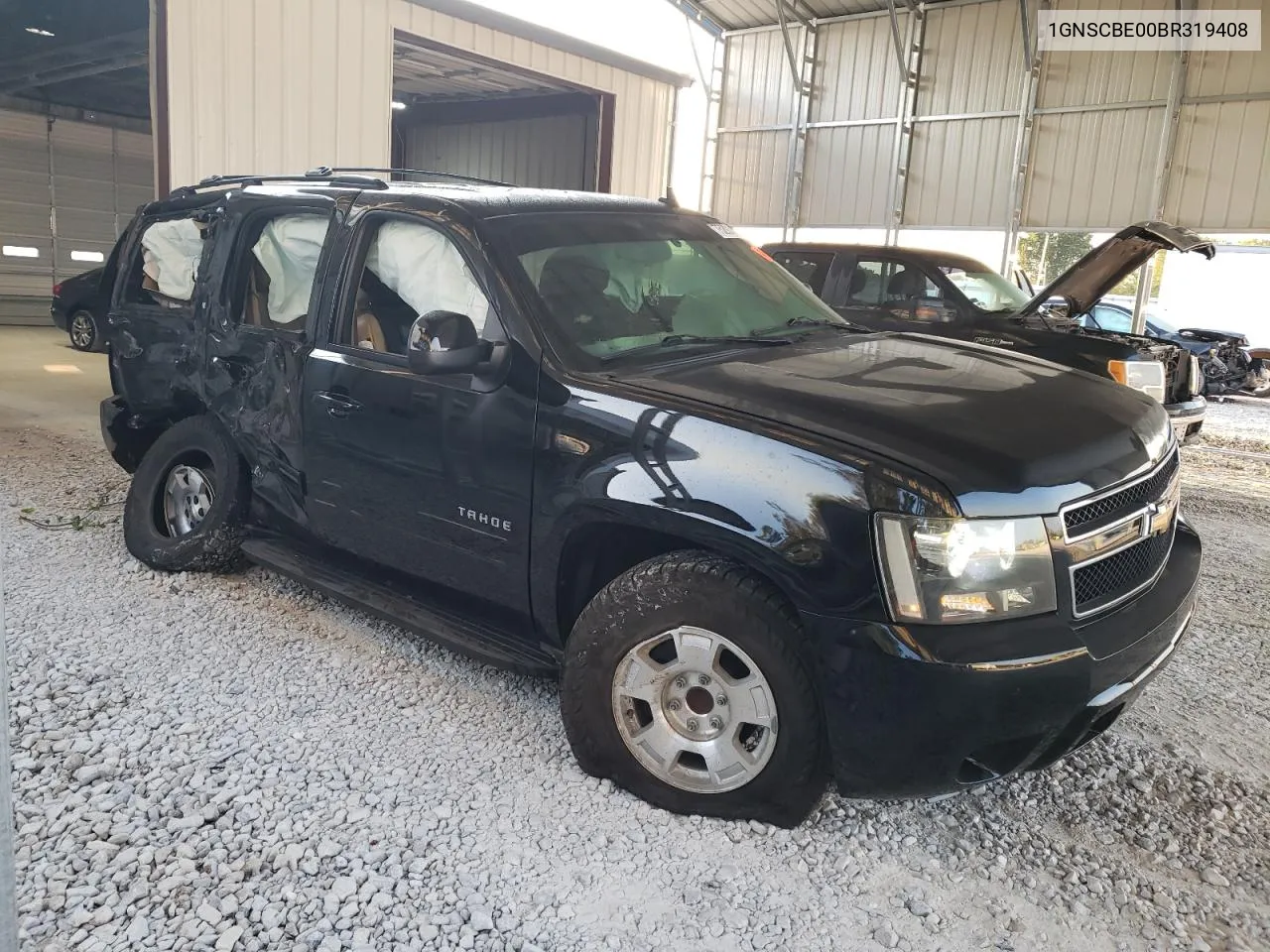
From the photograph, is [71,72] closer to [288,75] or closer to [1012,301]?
[288,75]

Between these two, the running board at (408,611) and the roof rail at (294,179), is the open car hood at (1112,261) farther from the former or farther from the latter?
the running board at (408,611)

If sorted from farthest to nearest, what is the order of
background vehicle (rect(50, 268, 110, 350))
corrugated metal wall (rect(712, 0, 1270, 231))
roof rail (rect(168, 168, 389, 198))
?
background vehicle (rect(50, 268, 110, 350)) → corrugated metal wall (rect(712, 0, 1270, 231)) → roof rail (rect(168, 168, 389, 198))

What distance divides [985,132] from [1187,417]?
883cm

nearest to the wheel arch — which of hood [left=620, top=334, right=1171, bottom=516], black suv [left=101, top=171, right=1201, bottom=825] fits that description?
black suv [left=101, top=171, right=1201, bottom=825]

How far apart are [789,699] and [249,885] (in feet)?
4.74

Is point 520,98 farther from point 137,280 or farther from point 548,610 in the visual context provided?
point 548,610

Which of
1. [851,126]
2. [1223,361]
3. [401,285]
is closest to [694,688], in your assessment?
[401,285]

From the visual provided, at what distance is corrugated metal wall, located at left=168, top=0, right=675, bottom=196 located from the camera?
8.22 metres

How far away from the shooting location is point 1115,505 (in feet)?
8.47

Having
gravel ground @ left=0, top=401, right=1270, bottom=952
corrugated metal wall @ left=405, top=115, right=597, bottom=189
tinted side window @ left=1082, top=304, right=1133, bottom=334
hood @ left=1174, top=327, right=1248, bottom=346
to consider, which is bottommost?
gravel ground @ left=0, top=401, right=1270, bottom=952

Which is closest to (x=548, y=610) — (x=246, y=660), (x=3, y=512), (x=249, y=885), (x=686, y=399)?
(x=686, y=399)

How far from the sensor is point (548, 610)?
10.0 feet

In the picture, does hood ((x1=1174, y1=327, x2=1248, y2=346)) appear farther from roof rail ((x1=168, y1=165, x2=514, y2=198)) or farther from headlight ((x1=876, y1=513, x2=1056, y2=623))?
Answer: headlight ((x1=876, y1=513, x2=1056, y2=623))

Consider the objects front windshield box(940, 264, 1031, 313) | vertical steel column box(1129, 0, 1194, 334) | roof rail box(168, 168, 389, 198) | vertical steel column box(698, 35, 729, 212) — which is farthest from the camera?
vertical steel column box(698, 35, 729, 212)
